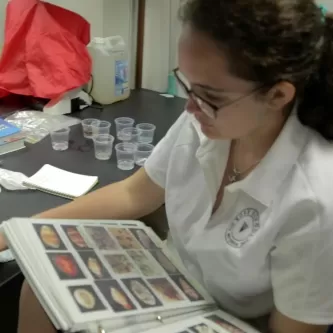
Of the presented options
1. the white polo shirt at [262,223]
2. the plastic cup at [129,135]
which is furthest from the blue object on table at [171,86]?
the white polo shirt at [262,223]

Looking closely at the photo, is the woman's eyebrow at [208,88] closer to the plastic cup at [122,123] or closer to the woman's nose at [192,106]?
the woman's nose at [192,106]

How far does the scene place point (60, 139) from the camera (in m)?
1.54

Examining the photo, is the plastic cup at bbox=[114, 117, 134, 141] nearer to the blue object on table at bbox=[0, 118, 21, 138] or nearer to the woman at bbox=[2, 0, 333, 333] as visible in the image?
the blue object on table at bbox=[0, 118, 21, 138]

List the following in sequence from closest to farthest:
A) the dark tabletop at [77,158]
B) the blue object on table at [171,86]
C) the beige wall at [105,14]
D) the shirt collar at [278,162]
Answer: the shirt collar at [278,162] → the dark tabletop at [77,158] → the beige wall at [105,14] → the blue object on table at [171,86]

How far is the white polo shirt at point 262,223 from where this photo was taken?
0.83m

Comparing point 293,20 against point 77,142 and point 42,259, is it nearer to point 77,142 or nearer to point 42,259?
point 42,259

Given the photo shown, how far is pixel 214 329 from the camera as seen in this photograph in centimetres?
89

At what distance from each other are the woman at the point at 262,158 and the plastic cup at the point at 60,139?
0.57 metres

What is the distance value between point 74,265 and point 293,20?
0.51m

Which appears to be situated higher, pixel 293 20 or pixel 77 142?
pixel 293 20

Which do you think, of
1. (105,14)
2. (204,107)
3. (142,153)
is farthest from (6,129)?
(204,107)

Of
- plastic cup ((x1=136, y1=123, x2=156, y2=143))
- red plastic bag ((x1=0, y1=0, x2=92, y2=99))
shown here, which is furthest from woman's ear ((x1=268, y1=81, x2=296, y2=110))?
red plastic bag ((x1=0, y1=0, x2=92, y2=99))

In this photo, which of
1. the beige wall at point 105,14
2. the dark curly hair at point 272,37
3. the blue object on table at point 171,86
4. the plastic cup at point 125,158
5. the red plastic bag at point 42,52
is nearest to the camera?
the dark curly hair at point 272,37

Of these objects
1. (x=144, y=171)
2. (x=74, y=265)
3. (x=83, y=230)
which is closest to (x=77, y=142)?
(x=144, y=171)
